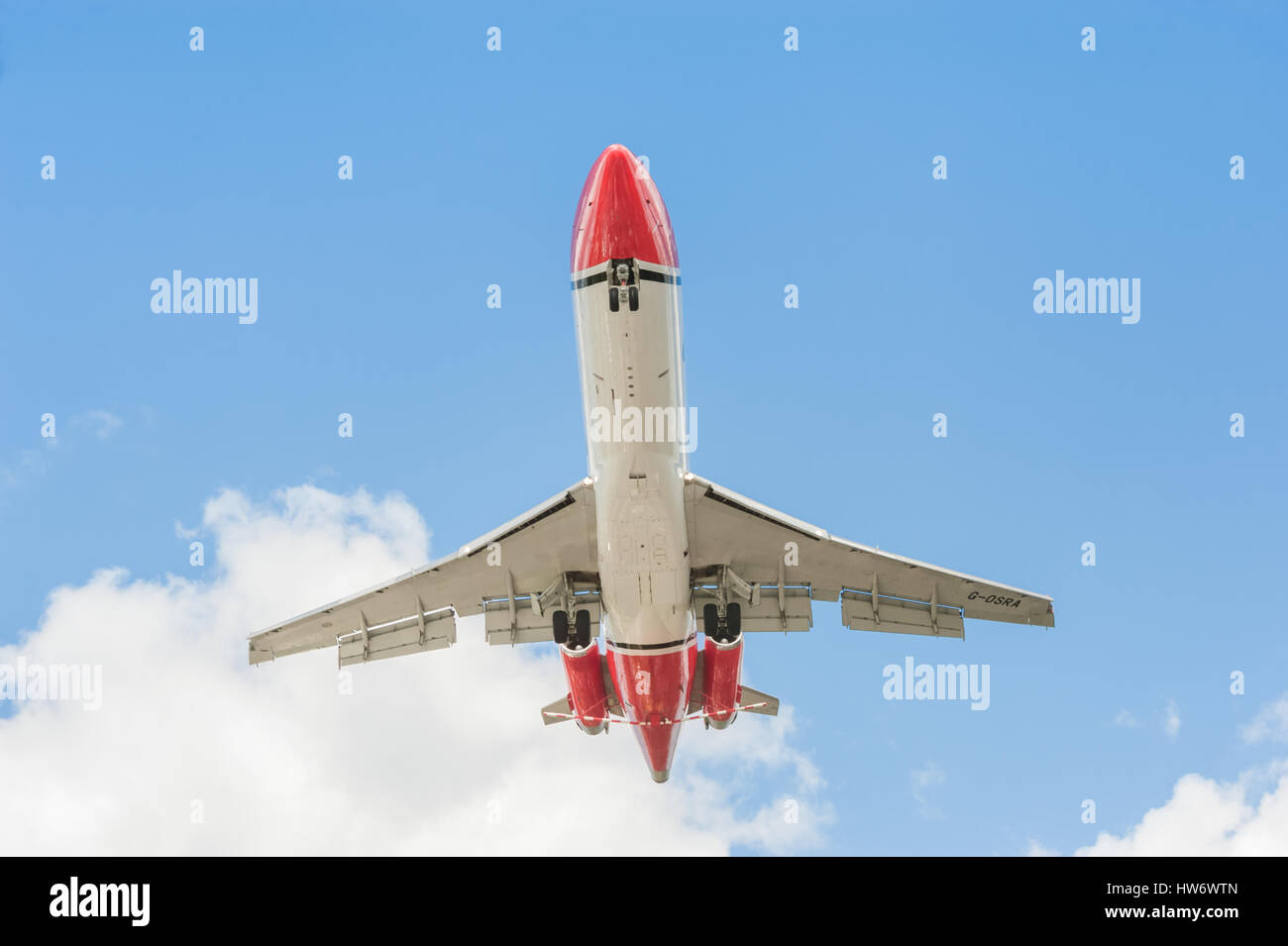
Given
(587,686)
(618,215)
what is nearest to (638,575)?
(587,686)

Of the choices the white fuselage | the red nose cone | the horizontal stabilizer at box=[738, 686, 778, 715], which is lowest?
the horizontal stabilizer at box=[738, 686, 778, 715]

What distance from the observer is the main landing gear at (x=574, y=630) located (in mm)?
31344

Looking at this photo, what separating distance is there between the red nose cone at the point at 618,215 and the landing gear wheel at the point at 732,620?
10.9 metres

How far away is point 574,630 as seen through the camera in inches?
1243

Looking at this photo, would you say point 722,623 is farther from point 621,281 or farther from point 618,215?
point 618,215

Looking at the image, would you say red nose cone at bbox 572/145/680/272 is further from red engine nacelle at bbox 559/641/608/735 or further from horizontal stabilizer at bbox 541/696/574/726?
horizontal stabilizer at bbox 541/696/574/726

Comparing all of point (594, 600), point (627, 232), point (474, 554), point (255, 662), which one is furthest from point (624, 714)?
point (627, 232)

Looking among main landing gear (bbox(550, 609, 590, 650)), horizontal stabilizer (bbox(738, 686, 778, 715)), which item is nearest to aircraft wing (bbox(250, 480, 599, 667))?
main landing gear (bbox(550, 609, 590, 650))

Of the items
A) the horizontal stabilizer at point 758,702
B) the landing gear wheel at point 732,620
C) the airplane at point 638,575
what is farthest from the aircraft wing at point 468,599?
the horizontal stabilizer at point 758,702

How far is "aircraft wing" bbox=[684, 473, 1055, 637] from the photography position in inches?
1229

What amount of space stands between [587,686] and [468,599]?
177 inches

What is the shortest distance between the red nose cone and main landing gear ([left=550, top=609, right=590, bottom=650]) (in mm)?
10620

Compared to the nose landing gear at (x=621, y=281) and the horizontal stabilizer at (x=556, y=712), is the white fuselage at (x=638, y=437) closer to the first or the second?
the nose landing gear at (x=621, y=281)

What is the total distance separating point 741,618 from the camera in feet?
107
